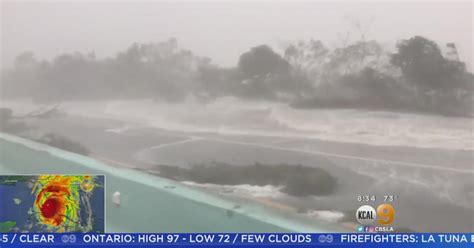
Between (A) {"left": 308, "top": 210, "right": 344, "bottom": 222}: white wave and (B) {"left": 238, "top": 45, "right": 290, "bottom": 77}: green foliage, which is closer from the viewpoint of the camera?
(A) {"left": 308, "top": 210, "right": 344, "bottom": 222}: white wave

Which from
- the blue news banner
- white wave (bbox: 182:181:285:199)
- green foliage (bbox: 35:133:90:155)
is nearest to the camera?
the blue news banner

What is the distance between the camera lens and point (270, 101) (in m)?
2.18

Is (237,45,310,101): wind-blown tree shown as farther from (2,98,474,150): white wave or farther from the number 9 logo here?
the number 9 logo

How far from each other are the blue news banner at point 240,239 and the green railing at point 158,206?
0.03 m

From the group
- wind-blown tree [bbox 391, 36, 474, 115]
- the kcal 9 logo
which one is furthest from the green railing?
wind-blown tree [bbox 391, 36, 474, 115]

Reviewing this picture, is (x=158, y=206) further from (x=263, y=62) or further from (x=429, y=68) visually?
(x=429, y=68)

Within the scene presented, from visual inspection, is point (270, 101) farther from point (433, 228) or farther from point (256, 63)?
point (433, 228)

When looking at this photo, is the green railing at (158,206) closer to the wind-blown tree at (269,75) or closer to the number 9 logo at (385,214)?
the number 9 logo at (385,214)

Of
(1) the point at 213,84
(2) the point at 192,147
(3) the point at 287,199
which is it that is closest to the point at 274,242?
(3) the point at 287,199

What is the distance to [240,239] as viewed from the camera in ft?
6.80

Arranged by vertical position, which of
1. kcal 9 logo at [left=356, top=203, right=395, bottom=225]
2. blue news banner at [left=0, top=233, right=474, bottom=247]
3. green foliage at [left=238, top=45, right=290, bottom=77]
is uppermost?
green foliage at [left=238, top=45, right=290, bottom=77]

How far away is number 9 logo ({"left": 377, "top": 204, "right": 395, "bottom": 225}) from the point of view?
80.3 inches

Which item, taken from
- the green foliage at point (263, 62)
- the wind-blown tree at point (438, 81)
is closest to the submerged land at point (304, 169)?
the wind-blown tree at point (438, 81)

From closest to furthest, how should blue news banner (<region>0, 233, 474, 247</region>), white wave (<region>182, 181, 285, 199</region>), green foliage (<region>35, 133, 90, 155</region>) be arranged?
blue news banner (<region>0, 233, 474, 247</region>)
white wave (<region>182, 181, 285, 199</region>)
green foliage (<region>35, 133, 90, 155</region>)
